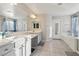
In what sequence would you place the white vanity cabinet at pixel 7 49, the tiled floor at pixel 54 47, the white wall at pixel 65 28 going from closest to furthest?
the white vanity cabinet at pixel 7 49 → the tiled floor at pixel 54 47 → the white wall at pixel 65 28

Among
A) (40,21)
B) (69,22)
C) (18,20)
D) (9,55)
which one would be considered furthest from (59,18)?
(9,55)

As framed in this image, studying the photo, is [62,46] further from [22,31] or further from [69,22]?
[22,31]

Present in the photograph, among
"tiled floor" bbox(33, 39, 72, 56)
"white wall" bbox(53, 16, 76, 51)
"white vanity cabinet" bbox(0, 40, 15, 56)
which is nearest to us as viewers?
"white vanity cabinet" bbox(0, 40, 15, 56)

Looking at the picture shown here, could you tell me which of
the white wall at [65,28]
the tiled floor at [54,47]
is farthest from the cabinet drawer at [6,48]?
the white wall at [65,28]

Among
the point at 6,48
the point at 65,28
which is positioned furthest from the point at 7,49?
the point at 65,28

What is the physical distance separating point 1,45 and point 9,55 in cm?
27

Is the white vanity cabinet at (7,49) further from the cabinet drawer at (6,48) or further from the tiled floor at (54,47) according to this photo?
the tiled floor at (54,47)

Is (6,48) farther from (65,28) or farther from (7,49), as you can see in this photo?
(65,28)

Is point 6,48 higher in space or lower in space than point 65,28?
lower

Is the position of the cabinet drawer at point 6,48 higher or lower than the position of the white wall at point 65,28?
lower

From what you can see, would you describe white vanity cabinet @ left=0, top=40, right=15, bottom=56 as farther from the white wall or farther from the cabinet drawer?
the white wall

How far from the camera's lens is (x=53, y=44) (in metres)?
2.30

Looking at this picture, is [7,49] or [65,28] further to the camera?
[65,28]

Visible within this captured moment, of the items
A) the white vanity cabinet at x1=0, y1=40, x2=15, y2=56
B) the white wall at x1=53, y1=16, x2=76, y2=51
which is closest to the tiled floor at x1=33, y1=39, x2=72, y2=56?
the white wall at x1=53, y1=16, x2=76, y2=51
